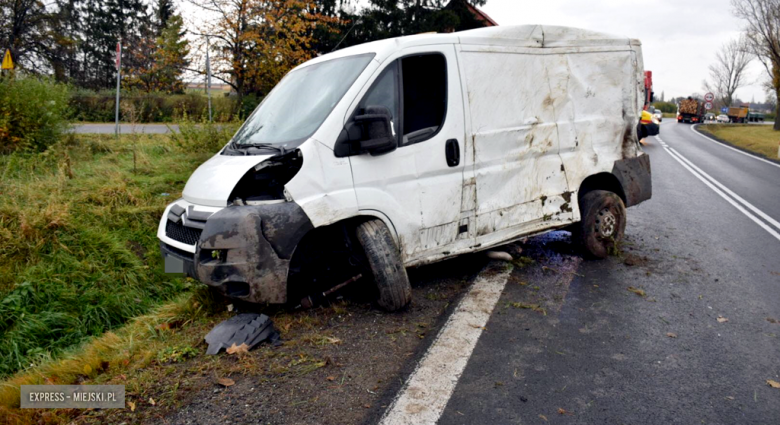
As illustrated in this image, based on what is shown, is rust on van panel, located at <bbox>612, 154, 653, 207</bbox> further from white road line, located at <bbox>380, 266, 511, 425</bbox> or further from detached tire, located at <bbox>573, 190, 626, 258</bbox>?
white road line, located at <bbox>380, 266, 511, 425</bbox>

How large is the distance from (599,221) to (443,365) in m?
3.16

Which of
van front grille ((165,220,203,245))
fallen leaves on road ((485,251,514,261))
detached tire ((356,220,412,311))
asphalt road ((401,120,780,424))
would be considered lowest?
asphalt road ((401,120,780,424))

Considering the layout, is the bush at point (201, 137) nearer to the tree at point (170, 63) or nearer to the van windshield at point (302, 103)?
the van windshield at point (302, 103)

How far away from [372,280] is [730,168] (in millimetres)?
16505

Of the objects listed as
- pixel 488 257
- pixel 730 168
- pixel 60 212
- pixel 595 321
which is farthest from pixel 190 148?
pixel 730 168

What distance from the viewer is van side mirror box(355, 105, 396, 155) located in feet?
12.7

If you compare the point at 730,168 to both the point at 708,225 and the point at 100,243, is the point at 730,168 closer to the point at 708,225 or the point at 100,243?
the point at 708,225

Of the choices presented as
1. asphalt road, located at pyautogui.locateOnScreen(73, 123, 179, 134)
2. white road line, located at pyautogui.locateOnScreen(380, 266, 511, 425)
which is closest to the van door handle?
white road line, located at pyautogui.locateOnScreen(380, 266, 511, 425)

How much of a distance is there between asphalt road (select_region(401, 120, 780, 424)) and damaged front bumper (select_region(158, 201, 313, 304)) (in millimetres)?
1448

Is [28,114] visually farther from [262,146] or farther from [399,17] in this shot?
[399,17]

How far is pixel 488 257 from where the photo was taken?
5.68 meters

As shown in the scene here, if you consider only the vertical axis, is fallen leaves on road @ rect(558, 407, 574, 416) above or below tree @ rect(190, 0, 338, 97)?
below

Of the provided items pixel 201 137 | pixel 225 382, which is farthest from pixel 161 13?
pixel 225 382

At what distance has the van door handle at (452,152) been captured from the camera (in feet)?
14.4
